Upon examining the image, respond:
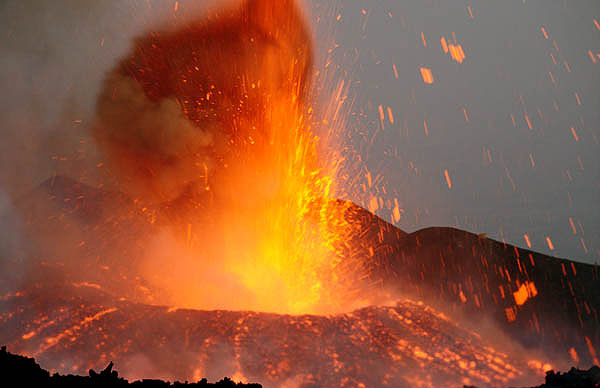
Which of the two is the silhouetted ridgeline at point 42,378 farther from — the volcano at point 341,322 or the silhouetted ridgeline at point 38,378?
the volcano at point 341,322

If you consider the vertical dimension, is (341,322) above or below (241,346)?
above

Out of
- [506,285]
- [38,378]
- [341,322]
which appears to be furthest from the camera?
[506,285]

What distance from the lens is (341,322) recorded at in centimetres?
1270

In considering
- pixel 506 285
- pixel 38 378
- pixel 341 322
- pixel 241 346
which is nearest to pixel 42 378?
pixel 38 378

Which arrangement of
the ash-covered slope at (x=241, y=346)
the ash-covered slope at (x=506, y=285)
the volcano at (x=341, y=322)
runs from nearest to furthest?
the ash-covered slope at (x=241, y=346) < the volcano at (x=341, y=322) < the ash-covered slope at (x=506, y=285)

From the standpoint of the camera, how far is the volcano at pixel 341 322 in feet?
32.8

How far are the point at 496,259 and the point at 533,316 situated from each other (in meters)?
3.72

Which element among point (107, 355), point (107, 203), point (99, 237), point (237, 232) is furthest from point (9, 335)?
point (107, 203)

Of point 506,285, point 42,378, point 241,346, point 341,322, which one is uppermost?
point 506,285

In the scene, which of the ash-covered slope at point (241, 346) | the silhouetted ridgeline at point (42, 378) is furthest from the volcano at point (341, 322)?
the silhouetted ridgeline at point (42, 378)

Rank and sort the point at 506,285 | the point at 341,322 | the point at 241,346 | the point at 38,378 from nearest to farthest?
the point at 38,378, the point at 241,346, the point at 341,322, the point at 506,285

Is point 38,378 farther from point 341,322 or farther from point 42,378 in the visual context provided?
point 341,322

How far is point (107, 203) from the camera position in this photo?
25391mm

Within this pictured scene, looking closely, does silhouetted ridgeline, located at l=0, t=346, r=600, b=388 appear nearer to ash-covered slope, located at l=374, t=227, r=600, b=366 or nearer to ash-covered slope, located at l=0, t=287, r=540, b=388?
ash-covered slope, located at l=0, t=287, r=540, b=388
